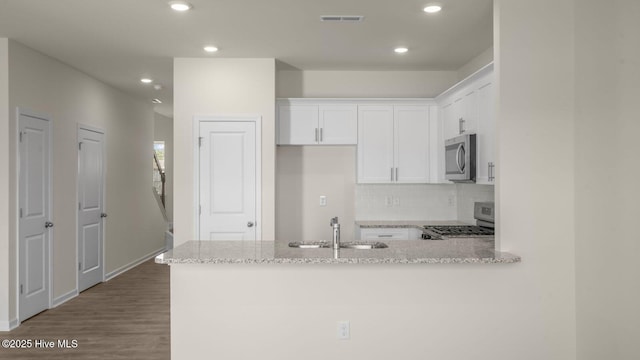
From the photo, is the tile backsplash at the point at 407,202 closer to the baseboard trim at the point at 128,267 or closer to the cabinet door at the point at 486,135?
the cabinet door at the point at 486,135

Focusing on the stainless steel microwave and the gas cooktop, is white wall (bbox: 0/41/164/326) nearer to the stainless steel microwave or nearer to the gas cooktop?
the gas cooktop

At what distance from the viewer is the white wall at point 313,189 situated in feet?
18.9

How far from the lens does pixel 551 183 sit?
3111 millimetres

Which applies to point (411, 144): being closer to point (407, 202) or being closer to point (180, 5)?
point (407, 202)

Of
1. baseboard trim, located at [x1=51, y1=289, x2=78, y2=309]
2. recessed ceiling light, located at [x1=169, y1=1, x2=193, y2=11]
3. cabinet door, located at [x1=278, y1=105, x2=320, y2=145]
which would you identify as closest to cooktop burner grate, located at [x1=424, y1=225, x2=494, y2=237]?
cabinet door, located at [x1=278, y1=105, x2=320, y2=145]

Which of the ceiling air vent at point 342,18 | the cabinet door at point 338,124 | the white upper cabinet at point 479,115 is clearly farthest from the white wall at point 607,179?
the cabinet door at point 338,124

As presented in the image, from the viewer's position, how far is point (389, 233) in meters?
5.19

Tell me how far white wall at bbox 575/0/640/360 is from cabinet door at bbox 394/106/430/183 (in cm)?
238

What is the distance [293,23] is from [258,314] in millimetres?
2342

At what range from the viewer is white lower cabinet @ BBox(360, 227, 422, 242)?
203 inches

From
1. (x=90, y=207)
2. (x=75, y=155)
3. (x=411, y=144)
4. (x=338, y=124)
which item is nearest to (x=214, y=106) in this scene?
(x=338, y=124)

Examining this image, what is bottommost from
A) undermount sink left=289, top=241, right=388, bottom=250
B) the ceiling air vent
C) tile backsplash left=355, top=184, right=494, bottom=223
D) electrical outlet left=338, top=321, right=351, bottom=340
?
electrical outlet left=338, top=321, right=351, bottom=340

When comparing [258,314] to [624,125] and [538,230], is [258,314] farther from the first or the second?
[624,125]

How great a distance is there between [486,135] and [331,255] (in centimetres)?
190
